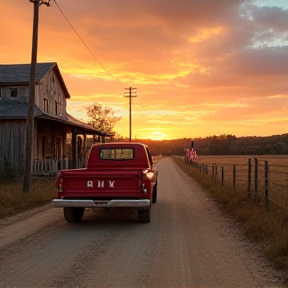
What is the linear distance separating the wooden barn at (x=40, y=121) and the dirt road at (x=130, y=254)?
13.1 metres

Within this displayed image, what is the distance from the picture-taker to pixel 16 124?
79.9 feet

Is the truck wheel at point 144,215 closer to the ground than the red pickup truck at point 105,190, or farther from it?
closer to the ground

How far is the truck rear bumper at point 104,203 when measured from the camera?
9570mm

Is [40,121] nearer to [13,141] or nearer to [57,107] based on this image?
[13,141]

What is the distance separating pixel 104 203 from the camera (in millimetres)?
9742

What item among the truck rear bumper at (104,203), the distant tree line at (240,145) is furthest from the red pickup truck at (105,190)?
the distant tree line at (240,145)

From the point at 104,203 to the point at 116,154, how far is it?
3423 millimetres

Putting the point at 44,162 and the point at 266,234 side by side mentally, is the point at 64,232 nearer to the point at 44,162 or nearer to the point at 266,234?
the point at 266,234

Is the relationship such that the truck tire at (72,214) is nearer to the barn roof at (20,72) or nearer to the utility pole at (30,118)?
the utility pole at (30,118)

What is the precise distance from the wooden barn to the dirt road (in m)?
13.1

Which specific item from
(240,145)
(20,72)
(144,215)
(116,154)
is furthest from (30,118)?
(240,145)

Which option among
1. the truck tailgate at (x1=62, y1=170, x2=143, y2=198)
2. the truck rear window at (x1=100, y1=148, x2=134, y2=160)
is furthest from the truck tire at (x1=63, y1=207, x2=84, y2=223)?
the truck rear window at (x1=100, y1=148, x2=134, y2=160)

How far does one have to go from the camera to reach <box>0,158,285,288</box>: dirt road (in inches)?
225

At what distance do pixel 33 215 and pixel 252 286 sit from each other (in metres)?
7.81
